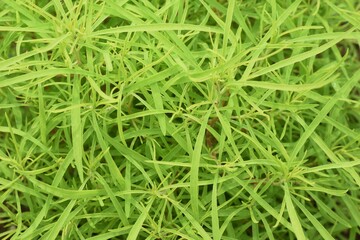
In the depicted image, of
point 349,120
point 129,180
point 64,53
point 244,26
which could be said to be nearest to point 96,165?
point 129,180

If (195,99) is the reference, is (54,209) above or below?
below

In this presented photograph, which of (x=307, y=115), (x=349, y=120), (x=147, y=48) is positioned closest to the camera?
(x=147, y=48)

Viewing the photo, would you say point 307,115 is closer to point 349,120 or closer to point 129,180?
point 349,120

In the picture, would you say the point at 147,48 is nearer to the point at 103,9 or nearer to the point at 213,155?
the point at 103,9

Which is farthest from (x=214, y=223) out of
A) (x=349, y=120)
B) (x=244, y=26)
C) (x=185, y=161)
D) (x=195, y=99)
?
(x=349, y=120)

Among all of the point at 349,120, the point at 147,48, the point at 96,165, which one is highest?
the point at 147,48

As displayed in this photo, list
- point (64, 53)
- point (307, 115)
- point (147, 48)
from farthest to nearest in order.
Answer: point (307, 115)
point (147, 48)
point (64, 53)

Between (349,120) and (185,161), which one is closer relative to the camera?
(185,161)
